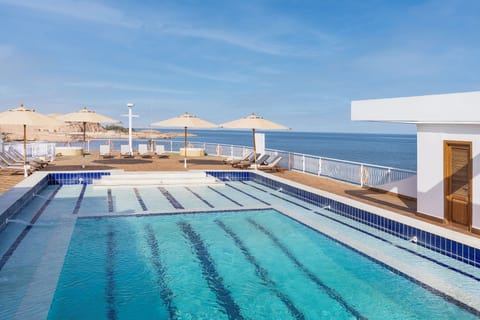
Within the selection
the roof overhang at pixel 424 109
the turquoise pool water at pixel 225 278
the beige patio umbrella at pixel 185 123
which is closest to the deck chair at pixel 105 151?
the beige patio umbrella at pixel 185 123

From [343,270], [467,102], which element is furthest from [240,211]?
[467,102]

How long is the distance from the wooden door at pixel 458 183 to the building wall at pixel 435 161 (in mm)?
91

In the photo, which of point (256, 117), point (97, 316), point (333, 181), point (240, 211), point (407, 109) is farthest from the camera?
point (256, 117)

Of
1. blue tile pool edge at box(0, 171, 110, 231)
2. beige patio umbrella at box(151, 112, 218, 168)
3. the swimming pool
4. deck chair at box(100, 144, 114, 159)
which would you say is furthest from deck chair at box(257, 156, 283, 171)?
deck chair at box(100, 144, 114, 159)

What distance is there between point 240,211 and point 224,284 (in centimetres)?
409

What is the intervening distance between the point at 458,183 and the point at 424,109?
1488mm

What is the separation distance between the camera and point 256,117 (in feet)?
48.4

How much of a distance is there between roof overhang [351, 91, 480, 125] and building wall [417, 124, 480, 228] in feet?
0.92

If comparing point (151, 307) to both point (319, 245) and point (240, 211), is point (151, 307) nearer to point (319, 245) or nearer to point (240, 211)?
point (319, 245)

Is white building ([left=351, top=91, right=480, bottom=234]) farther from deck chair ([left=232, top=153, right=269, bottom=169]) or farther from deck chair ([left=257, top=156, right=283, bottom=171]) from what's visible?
deck chair ([left=232, top=153, right=269, bottom=169])

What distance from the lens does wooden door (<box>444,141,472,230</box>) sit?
21.4 ft

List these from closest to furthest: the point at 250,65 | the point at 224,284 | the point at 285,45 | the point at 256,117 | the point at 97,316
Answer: the point at 97,316, the point at 224,284, the point at 256,117, the point at 285,45, the point at 250,65

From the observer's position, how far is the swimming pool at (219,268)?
4.37 m

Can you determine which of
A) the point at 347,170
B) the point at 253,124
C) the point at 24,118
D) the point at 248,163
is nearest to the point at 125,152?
the point at 248,163
